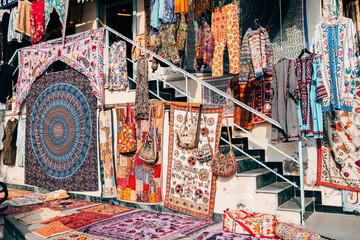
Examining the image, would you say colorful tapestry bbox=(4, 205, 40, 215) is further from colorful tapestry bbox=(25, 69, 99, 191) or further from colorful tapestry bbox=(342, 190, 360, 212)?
colorful tapestry bbox=(342, 190, 360, 212)

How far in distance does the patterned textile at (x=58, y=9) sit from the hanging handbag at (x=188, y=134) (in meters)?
3.53

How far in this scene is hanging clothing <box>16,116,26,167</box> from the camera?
733 centimetres

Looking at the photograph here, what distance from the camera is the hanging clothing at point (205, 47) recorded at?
5.32 meters

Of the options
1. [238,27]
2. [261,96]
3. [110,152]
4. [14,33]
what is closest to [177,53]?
[238,27]

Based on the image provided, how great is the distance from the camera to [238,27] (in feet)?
16.9

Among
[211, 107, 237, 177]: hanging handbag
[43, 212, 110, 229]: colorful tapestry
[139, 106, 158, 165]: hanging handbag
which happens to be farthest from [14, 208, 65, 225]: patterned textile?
[211, 107, 237, 177]: hanging handbag

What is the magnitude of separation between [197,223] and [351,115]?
2.87 metres

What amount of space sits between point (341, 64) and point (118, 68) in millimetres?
3680

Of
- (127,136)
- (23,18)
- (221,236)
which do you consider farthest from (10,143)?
(221,236)

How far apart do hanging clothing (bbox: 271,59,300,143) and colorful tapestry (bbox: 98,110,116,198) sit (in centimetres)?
291

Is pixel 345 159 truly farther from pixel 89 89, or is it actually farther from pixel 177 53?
pixel 89 89

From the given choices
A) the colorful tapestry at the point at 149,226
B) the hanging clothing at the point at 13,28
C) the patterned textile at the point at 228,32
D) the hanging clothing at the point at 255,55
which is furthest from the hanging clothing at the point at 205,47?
the hanging clothing at the point at 13,28

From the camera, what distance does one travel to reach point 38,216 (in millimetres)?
4746

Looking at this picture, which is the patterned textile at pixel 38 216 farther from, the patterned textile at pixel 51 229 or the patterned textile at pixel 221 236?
the patterned textile at pixel 221 236
